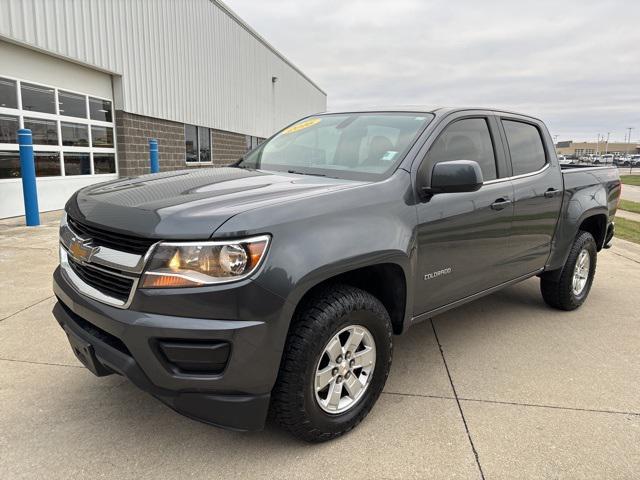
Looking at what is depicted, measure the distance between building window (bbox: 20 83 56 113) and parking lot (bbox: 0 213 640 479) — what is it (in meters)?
6.09

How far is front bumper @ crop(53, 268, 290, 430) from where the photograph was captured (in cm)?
199

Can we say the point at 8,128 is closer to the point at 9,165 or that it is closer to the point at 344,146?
the point at 9,165

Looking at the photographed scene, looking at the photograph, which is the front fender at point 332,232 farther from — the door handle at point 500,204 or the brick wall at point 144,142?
the brick wall at point 144,142

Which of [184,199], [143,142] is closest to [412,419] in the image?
[184,199]

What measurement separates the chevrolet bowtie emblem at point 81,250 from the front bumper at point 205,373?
300 millimetres

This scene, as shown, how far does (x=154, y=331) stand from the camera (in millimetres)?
1994

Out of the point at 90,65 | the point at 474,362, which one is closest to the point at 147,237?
the point at 474,362

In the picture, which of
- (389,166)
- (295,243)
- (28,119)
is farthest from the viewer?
(28,119)

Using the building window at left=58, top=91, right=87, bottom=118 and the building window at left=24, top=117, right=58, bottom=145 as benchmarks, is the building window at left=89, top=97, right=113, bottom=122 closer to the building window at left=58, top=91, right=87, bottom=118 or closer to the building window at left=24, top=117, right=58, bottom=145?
the building window at left=58, top=91, right=87, bottom=118

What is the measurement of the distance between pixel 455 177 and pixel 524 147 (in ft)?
5.48

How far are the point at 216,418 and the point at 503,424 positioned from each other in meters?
1.61

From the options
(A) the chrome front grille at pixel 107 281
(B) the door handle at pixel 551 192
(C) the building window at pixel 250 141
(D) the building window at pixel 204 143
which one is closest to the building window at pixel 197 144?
(D) the building window at pixel 204 143

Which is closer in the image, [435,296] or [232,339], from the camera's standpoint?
[232,339]

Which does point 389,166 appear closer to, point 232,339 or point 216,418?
point 232,339
